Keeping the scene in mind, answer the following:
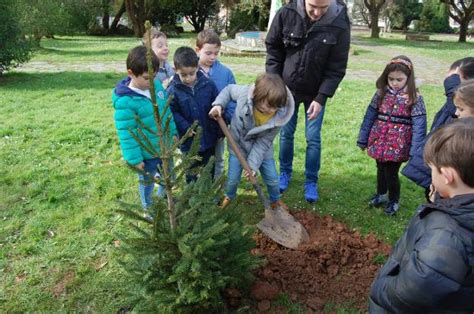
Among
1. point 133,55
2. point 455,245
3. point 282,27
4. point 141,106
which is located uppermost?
point 282,27

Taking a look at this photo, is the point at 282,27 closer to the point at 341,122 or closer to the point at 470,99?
the point at 470,99

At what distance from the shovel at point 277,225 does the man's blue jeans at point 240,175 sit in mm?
273

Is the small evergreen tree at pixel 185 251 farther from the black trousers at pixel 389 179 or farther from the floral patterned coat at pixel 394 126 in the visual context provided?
the black trousers at pixel 389 179

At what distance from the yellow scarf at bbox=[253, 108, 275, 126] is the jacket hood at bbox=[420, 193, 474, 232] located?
6.44 feet

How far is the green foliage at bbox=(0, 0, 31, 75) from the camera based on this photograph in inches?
450

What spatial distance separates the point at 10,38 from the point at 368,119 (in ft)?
36.2

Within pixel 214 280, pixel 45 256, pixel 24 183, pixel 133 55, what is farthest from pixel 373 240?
pixel 24 183

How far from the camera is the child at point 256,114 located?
11.0 feet

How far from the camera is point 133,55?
3256 millimetres

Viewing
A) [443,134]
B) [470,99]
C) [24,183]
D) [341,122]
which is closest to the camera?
[443,134]

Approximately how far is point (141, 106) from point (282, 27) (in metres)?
1.52

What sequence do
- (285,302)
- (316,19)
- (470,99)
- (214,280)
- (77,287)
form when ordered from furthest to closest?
(316,19) → (77,287) → (285,302) → (470,99) → (214,280)

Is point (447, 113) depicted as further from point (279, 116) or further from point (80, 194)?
point (80, 194)

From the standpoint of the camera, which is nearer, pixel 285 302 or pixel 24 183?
pixel 285 302
